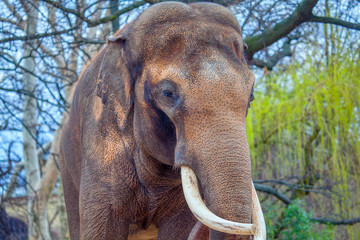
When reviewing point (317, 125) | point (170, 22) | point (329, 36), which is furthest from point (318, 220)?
point (170, 22)

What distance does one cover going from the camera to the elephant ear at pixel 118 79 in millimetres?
2977

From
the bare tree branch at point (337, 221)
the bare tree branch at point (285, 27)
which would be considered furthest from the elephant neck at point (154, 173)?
the bare tree branch at point (337, 221)

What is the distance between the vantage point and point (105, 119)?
3.21 m

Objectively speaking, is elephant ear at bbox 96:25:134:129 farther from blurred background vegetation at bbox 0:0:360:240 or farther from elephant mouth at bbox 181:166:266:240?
blurred background vegetation at bbox 0:0:360:240

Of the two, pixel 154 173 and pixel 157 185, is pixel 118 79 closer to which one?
pixel 154 173

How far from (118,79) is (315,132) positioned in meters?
4.96

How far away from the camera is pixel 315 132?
24.0 feet

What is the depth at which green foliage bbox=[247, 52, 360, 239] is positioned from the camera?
6559 mm

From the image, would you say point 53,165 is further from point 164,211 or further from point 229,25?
point 229,25

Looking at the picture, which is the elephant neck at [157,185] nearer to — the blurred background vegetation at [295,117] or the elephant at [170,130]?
the elephant at [170,130]

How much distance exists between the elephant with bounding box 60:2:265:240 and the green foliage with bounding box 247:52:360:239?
3839mm

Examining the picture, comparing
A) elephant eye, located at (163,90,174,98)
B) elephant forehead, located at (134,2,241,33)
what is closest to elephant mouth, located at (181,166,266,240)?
elephant eye, located at (163,90,174,98)

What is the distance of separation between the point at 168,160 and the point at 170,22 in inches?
31.4

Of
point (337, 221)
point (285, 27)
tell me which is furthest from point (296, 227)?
point (285, 27)
